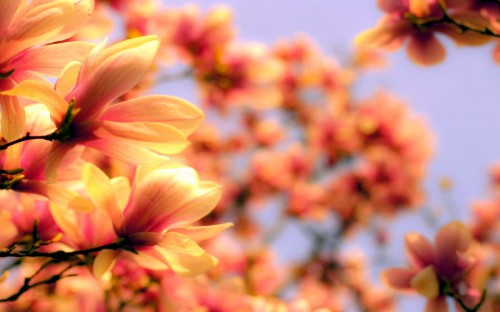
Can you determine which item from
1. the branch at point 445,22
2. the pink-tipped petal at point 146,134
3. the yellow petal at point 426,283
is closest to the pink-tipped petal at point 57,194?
the pink-tipped petal at point 146,134

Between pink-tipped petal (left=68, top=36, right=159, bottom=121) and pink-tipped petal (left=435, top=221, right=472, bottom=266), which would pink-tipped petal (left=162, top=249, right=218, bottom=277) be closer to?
pink-tipped petal (left=68, top=36, right=159, bottom=121)

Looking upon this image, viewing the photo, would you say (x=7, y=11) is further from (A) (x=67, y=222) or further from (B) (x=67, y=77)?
(A) (x=67, y=222)

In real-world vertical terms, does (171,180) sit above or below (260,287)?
above

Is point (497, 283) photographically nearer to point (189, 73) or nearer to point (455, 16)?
point (189, 73)

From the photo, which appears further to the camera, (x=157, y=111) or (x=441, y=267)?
(x=441, y=267)

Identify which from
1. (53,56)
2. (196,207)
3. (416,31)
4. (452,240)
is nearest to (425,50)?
(416,31)

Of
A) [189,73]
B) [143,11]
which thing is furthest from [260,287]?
[143,11]

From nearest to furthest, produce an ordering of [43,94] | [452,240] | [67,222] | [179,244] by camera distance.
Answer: [43,94]
[179,244]
[67,222]
[452,240]
